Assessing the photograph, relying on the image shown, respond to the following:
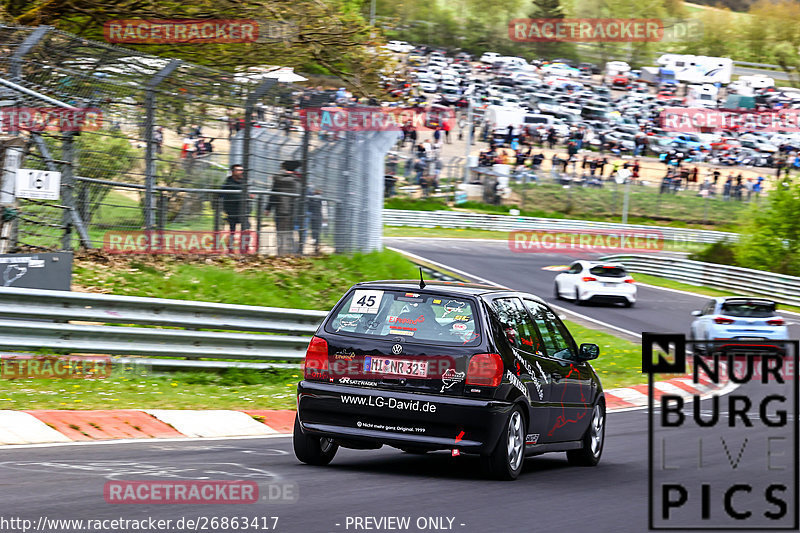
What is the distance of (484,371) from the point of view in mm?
7812

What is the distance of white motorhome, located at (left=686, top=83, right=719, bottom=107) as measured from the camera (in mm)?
73875

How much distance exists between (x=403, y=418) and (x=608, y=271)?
23039mm

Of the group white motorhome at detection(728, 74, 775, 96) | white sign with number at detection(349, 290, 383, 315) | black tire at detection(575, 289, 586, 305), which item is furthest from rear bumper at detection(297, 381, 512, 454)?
white motorhome at detection(728, 74, 775, 96)

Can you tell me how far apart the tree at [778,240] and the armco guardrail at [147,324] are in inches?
1190

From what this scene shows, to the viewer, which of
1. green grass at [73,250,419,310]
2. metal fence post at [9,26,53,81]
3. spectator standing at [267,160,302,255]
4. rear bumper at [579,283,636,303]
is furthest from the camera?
rear bumper at [579,283,636,303]

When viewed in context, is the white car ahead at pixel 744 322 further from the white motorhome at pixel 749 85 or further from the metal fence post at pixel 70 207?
the white motorhome at pixel 749 85

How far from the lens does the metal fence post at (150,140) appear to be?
15.2 meters

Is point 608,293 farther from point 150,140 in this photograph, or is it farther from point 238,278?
point 150,140

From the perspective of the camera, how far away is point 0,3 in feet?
60.4

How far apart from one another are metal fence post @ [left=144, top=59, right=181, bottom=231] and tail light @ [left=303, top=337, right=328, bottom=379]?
25.6 ft

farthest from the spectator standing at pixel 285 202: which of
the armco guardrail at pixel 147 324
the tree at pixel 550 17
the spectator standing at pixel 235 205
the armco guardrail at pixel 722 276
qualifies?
the tree at pixel 550 17

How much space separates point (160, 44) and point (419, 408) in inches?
520

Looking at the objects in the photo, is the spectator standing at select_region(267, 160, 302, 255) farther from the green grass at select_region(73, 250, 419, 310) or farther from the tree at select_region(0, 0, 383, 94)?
the tree at select_region(0, 0, 383, 94)

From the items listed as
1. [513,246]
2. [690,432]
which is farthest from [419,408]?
[513,246]
